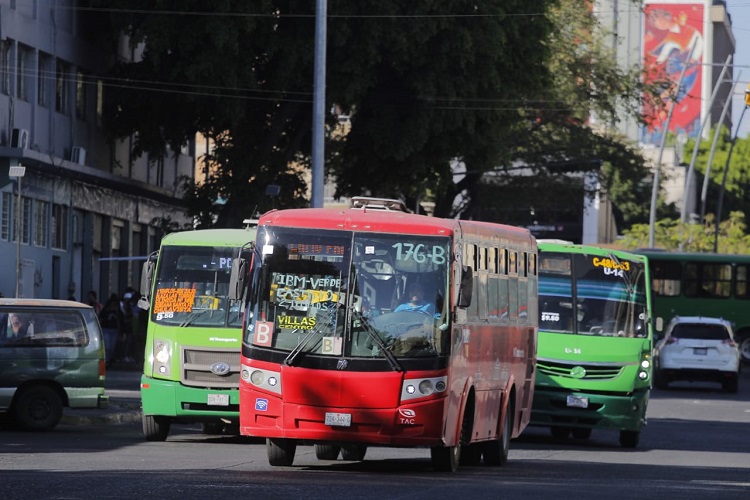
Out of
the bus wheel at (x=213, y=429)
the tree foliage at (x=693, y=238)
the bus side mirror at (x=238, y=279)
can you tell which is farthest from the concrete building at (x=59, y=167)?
the tree foliage at (x=693, y=238)

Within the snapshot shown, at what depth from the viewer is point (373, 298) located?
17328mm

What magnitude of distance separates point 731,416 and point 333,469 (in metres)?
17.9

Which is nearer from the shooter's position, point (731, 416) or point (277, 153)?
point (731, 416)

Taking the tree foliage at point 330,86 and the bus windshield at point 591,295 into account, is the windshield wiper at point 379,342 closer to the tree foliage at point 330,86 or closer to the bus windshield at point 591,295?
the bus windshield at point 591,295

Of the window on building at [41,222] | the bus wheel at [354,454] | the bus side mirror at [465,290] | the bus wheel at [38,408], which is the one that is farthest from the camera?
the window on building at [41,222]

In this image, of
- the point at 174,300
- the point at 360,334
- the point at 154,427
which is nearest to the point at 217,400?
the point at 154,427

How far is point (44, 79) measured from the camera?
145ft

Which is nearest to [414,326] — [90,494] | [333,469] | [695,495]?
[333,469]

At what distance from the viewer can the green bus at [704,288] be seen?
5825 cm

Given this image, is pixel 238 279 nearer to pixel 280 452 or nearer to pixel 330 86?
pixel 280 452

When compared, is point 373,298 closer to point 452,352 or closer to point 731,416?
point 452,352

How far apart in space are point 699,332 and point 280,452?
27.4 meters

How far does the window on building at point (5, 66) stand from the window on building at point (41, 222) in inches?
130

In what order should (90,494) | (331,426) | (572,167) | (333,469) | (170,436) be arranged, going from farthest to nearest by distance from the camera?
(572,167)
(170,436)
(333,469)
(331,426)
(90,494)
